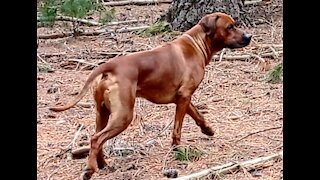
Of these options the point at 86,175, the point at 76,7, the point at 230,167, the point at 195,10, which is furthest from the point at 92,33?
the point at 230,167

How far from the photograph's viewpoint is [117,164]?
15.6ft

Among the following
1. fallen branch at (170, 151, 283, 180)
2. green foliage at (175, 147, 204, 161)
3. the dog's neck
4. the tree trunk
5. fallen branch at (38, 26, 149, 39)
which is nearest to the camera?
fallen branch at (170, 151, 283, 180)

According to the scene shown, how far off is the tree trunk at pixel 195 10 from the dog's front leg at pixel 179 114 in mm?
3968

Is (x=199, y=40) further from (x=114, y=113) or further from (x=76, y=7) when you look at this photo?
(x=76, y=7)

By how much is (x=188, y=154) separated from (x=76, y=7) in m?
4.70

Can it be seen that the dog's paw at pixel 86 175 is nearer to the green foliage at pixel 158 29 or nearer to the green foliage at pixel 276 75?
the green foliage at pixel 276 75

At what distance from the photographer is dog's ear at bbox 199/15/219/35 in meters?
5.18

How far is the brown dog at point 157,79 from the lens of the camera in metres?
4.43

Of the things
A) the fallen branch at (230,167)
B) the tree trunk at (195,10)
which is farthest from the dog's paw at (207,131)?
the tree trunk at (195,10)

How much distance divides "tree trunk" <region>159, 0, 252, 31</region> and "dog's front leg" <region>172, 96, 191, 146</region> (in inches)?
156

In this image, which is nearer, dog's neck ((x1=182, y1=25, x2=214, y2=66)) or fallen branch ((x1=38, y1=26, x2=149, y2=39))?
dog's neck ((x1=182, y1=25, x2=214, y2=66))

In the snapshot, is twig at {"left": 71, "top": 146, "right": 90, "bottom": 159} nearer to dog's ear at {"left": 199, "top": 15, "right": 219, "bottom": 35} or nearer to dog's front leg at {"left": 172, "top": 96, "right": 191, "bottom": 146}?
dog's front leg at {"left": 172, "top": 96, "right": 191, "bottom": 146}

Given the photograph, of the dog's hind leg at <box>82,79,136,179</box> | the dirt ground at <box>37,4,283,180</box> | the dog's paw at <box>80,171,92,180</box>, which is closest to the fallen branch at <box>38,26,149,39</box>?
the dirt ground at <box>37,4,283,180</box>
